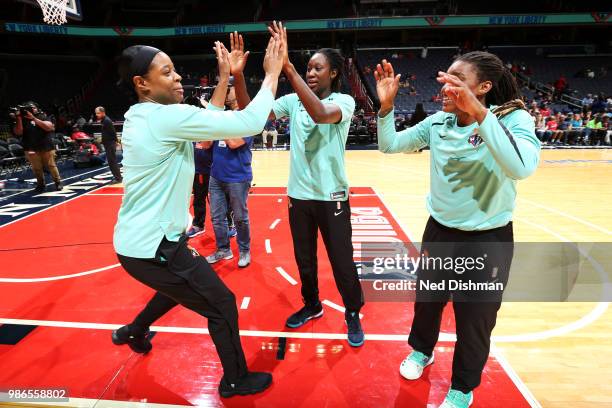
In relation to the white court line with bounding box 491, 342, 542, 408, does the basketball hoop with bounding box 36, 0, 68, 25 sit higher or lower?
higher

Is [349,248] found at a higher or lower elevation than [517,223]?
higher

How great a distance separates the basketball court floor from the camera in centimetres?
237

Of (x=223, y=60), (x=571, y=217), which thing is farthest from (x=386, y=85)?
(x=571, y=217)

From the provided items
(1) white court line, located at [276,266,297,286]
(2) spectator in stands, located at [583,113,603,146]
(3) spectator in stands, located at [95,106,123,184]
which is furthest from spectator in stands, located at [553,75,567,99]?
(1) white court line, located at [276,266,297,286]

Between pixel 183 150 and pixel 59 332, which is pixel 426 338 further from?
pixel 59 332

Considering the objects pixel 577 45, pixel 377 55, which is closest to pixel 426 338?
pixel 377 55

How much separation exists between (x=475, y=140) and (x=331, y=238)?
1.17 meters

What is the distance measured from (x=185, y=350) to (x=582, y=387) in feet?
8.75

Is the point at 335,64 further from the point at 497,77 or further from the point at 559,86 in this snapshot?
the point at 559,86

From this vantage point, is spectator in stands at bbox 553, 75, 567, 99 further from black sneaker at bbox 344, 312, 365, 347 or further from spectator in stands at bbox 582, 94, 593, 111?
black sneaker at bbox 344, 312, 365, 347

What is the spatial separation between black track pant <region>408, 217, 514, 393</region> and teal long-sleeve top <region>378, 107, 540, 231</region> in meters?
0.07

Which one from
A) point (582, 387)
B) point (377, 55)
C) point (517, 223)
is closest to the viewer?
point (582, 387)

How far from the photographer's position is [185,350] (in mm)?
2795

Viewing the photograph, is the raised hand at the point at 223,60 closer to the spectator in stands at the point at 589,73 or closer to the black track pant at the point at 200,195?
the black track pant at the point at 200,195
